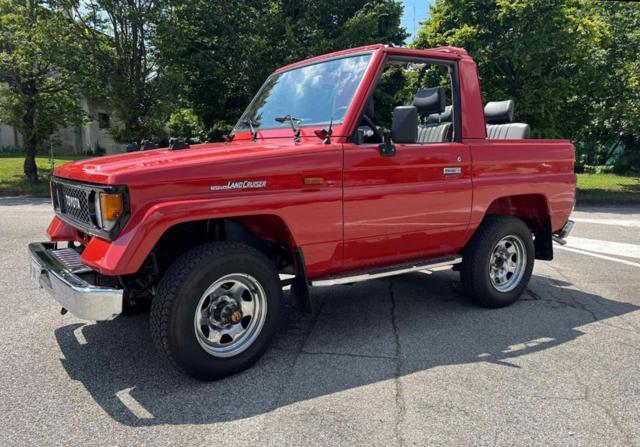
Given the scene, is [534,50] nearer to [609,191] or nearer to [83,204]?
[609,191]

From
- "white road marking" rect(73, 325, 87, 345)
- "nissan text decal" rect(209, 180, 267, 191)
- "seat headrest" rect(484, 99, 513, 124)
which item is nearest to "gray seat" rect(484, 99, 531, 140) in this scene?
"seat headrest" rect(484, 99, 513, 124)

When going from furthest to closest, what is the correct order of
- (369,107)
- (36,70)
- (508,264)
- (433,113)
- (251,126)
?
(36,70), (508,264), (251,126), (433,113), (369,107)

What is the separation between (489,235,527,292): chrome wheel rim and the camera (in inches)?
195

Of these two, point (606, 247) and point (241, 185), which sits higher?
point (241, 185)

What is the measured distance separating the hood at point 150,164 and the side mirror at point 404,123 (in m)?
0.79

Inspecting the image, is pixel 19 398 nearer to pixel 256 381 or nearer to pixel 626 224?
pixel 256 381

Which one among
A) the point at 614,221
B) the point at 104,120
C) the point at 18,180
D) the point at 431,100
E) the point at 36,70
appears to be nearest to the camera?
the point at 431,100

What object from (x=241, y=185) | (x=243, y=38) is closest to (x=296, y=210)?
(x=241, y=185)

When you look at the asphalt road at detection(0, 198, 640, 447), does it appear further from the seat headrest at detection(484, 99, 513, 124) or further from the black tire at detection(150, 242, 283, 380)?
the seat headrest at detection(484, 99, 513, 124)

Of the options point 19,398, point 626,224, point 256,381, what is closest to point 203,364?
point 256,381

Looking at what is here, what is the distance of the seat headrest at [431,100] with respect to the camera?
13.9ft

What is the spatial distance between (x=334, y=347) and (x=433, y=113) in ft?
7.00

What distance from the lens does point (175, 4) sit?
15.5 meters

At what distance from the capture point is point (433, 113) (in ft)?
14.5
